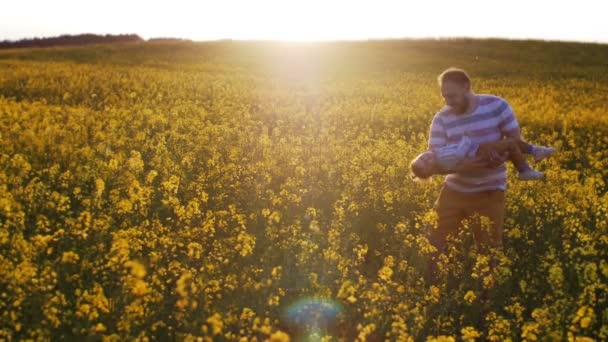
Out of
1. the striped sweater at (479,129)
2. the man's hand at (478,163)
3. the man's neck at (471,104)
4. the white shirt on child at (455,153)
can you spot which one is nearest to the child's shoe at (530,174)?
the man's hand at (478,163)

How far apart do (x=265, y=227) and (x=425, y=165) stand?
2094 mm

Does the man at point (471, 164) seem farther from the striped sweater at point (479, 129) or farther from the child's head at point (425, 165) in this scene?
the child's head at point (425, 165)

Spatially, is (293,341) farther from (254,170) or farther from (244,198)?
(254,170)

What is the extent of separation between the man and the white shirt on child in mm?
63

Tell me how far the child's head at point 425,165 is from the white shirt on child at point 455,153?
0.04 metres

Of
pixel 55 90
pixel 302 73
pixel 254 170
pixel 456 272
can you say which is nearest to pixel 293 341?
pixel 456 272

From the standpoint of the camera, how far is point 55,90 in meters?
15.7

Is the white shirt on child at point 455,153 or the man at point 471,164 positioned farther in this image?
the man at point 471,164

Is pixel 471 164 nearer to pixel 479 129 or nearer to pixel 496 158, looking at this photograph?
pixel 496 158

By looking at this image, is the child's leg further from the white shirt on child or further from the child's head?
the child's head

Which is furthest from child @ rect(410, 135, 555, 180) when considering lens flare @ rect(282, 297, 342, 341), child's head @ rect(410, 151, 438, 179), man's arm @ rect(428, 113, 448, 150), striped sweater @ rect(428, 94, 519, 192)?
lens flare @ rect(282, 297, 342, 341)

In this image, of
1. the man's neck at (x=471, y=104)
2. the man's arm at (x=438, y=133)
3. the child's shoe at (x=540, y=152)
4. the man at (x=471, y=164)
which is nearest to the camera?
the child's shoe at (x=540, y=152)

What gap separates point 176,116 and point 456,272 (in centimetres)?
801

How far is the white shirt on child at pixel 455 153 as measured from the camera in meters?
4.24
